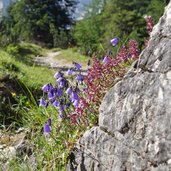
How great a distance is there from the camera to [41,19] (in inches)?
2064

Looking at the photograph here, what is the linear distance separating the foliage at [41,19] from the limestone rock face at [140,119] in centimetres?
4524

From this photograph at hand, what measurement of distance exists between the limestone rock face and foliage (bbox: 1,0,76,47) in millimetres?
45236

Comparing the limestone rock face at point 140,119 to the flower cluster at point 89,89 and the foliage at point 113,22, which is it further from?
the foliage at point 113,22

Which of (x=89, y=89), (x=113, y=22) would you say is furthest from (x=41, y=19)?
(x=89, y=89)

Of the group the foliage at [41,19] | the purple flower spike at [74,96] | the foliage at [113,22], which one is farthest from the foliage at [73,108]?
the foliage at [41,19]

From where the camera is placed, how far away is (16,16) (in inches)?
2160

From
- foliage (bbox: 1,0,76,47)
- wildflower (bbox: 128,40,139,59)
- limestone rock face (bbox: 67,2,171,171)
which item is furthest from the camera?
foliage (bbox: 1,0,76,47)

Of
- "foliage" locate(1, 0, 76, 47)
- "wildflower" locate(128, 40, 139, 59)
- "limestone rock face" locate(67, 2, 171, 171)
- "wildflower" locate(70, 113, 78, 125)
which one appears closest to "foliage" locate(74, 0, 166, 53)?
"foliage" locate(1, 0, 76, 47)

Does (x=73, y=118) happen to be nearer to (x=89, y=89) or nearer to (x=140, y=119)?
(x=89, y=89)

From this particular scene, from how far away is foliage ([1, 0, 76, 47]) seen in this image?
51438 mm

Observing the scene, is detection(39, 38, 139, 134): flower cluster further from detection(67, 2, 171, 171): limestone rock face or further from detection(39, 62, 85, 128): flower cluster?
detection(67, 2, 171, 171): limestone rock face

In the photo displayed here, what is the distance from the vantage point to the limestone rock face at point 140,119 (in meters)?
3.20

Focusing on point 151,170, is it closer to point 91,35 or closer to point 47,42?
point 91,35

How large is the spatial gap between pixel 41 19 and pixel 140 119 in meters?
49.9
